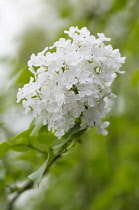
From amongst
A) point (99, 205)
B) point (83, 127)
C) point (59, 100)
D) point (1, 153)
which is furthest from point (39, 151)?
point (99, 205)

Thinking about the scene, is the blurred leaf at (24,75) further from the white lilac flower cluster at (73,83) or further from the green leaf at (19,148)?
the green leaf at (19,148)

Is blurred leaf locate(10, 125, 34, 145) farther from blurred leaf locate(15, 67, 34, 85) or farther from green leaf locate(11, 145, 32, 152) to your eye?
blurred leaf locate(15, 67, 34, 85)

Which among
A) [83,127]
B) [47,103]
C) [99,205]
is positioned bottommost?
[83,127]

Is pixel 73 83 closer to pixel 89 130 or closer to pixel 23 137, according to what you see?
pixel 23 137

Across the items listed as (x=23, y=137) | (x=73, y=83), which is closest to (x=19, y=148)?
(x=23, y=137)

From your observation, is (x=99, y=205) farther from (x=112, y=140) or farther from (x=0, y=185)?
(x=0, y=185)

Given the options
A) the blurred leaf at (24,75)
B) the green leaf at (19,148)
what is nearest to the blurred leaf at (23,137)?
the green leaf at (19,148)
